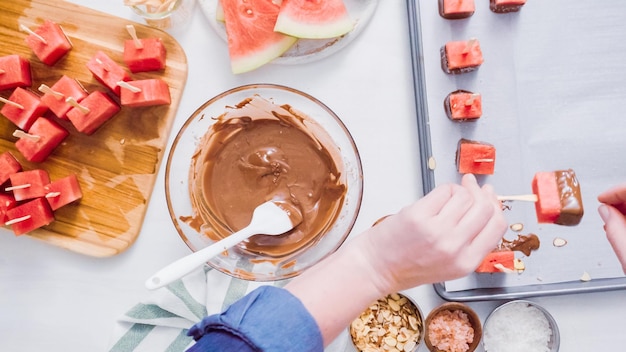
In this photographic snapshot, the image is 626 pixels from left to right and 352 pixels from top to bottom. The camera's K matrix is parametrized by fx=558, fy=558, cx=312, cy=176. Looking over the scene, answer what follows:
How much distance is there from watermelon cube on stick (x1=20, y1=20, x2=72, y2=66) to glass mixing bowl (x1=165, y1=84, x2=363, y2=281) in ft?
1.56

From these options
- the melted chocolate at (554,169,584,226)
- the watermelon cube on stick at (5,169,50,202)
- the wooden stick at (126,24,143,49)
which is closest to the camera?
the melted chocolate at (554,169,584,226)

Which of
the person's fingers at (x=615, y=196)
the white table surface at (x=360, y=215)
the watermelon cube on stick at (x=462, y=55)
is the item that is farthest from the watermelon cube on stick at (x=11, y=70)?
the person's fingers at (x=615, y=196)

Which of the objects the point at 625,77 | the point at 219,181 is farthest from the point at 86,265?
the point at 625,77

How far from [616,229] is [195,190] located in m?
1.05

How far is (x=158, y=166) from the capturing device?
64.6 inches

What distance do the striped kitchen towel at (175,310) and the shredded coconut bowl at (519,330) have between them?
612 millimetres

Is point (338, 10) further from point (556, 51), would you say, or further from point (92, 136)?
point (92, 136)

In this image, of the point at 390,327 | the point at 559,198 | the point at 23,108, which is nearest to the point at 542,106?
the point at 559,198

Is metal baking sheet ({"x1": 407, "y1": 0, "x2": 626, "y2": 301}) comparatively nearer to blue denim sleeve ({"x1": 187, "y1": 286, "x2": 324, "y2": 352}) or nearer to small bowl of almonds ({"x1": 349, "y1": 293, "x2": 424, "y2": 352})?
small bowl of almonds ({"x1": 349, "y1": 293, "x2": 424, "y2": 352})

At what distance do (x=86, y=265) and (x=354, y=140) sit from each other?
0.88 m

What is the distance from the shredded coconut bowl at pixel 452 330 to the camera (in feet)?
5.03

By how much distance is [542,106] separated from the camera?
163 centimetres

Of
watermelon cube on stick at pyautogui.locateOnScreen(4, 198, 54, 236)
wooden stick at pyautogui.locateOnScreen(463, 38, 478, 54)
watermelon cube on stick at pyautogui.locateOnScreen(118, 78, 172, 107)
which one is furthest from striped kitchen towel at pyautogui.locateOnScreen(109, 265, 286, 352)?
wooden stick at pyautogui.locateOnScreen(463, 38, 478, 54)

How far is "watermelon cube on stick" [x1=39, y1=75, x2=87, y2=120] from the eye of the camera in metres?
1.60
